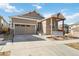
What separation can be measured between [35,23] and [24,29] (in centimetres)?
32

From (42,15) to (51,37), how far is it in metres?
0.59

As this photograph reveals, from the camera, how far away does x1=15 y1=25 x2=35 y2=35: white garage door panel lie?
179 inches

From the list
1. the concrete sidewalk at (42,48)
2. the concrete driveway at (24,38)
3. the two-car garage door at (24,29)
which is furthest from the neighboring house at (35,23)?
the concrete sidewalk at (42,48)

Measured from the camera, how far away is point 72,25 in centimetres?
458

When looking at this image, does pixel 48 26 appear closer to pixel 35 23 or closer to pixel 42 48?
pixel 35 23

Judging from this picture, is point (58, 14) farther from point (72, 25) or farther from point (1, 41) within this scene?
point (1, 41)

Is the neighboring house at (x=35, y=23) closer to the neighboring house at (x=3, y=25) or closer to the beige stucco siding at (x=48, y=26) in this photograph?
the beige stucco siding at (x=48, y=26)

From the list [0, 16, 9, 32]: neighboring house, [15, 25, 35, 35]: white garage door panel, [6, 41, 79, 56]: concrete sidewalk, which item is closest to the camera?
[6, 41, 79, 56]: concrete sidewalk

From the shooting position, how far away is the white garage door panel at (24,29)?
4.54m

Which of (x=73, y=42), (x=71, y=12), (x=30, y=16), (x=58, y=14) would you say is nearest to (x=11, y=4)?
(x=30, y=16)

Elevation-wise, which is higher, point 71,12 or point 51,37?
point 71,12

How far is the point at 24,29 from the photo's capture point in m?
4.59

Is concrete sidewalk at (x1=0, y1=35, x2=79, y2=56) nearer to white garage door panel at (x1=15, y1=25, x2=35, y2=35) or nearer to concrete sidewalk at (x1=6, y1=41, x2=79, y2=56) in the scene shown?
concrete sidewalk at (x1=6, y1=41, x2=79, y2=56)

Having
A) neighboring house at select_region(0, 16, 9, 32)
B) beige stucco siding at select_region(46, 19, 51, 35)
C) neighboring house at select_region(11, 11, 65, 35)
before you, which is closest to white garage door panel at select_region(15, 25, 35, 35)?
neighboring house at select_region(11, 11, 65, 35)
